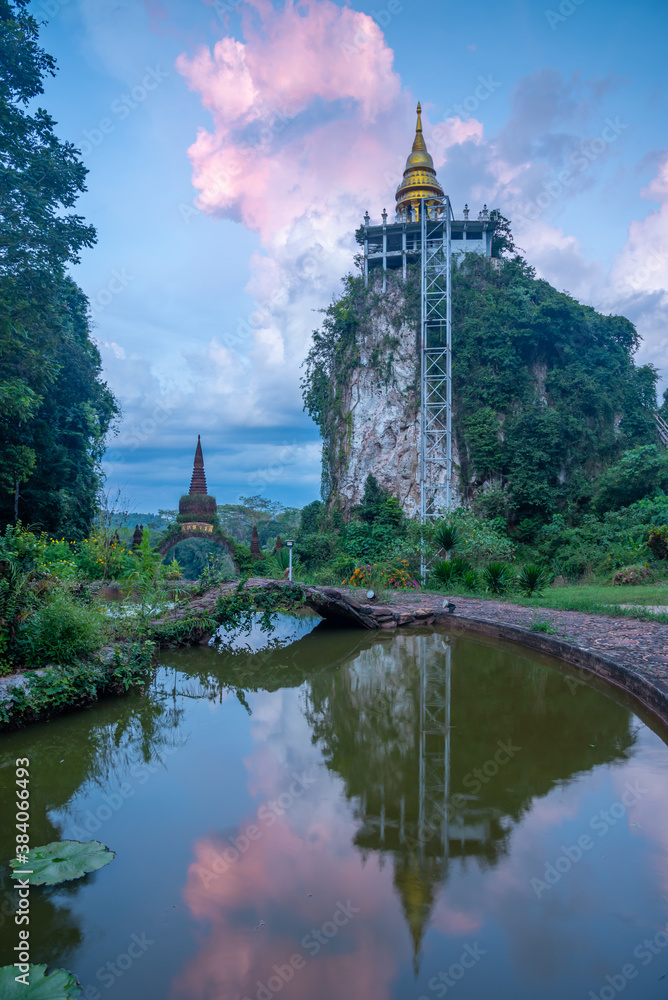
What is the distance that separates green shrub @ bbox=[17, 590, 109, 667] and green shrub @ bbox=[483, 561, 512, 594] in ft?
29.2

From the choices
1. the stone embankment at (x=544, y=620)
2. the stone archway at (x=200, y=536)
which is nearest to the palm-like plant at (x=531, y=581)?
the stone embankment at (x=544, y=620)

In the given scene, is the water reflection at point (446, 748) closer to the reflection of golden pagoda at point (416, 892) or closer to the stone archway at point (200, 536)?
the reflection of golden pagoda at point (416, 892)

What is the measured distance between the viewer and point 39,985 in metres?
2.15

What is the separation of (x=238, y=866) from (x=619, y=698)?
168 inches

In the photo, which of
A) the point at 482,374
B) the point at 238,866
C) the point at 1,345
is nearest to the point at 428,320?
the point at 482,374

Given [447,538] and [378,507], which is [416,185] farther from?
[447,538]

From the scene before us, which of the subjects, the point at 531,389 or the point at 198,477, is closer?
the point at 198,477

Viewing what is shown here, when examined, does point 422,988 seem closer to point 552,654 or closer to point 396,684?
point 396,684

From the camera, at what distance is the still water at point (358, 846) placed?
7.57ft

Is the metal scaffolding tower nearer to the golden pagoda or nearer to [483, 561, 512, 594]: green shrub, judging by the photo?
the golden pagoda

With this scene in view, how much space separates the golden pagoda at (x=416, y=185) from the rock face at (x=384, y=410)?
368cm

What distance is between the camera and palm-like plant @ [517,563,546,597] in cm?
1184

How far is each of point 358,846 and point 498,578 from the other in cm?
984

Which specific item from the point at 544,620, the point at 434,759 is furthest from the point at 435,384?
the point at 434,759
